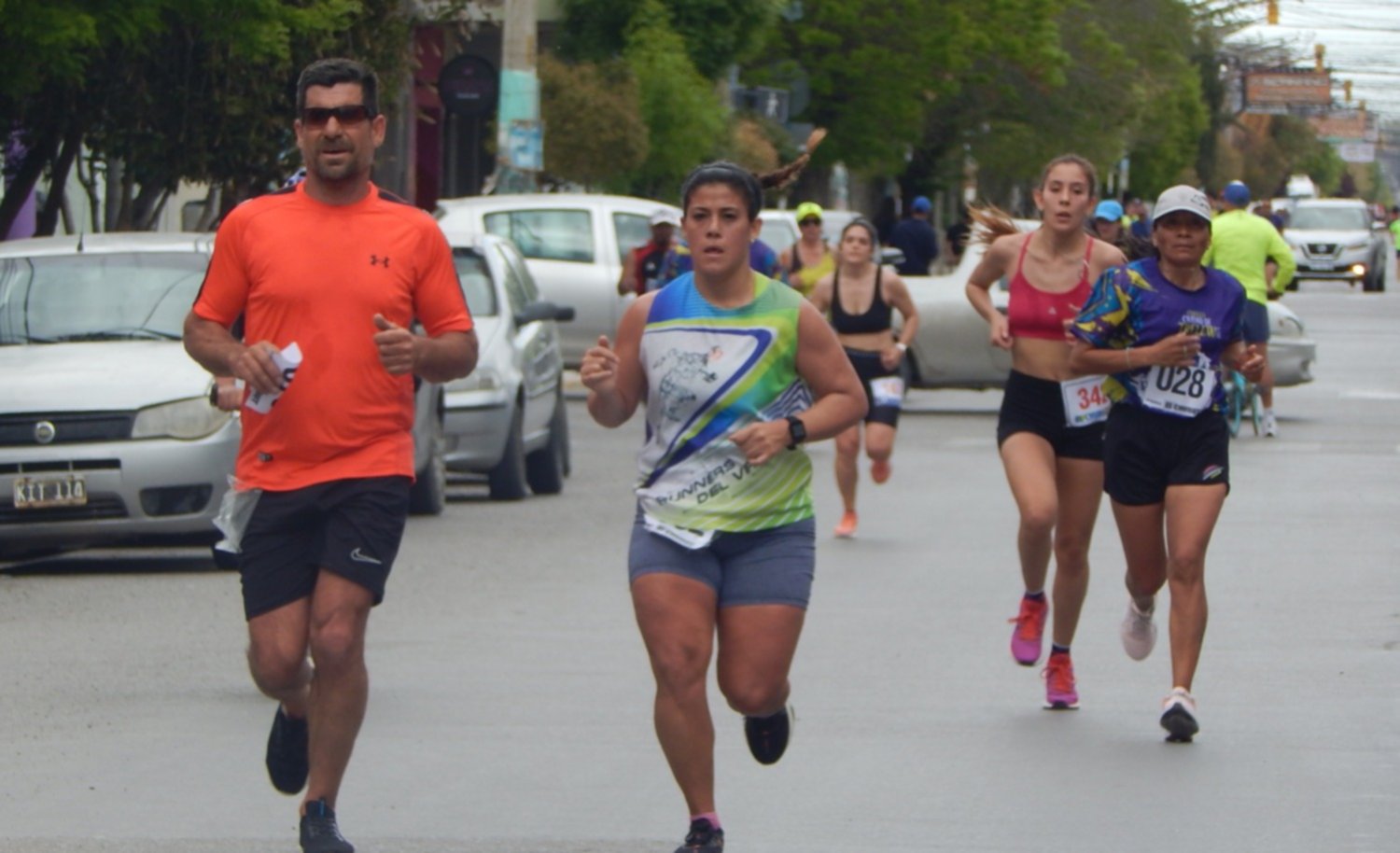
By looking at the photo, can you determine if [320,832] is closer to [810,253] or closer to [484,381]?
[484,381]

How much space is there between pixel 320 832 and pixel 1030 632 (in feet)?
11.8

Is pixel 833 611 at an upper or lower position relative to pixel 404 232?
lower

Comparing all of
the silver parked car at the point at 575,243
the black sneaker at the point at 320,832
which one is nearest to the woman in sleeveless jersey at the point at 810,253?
the silver parked car at the point at 575,243

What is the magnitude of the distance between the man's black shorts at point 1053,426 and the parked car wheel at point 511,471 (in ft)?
24.2

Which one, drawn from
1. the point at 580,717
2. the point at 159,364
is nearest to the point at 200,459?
the point at 159,364

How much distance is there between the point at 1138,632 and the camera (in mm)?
9062

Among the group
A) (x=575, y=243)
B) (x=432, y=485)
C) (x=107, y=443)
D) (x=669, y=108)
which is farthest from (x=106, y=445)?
(x=669, y=108)

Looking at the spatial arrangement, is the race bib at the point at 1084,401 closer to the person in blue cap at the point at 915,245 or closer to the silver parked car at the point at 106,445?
the silver parked car at the point at 106,445

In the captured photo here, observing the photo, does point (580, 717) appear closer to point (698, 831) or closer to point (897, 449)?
point (698, 831)

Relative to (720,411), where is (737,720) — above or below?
below

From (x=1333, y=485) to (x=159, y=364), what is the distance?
842cm

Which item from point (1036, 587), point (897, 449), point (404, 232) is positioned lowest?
point (897, 449)

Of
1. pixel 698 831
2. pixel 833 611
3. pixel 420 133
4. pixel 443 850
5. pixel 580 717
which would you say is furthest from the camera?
pixel 420 133

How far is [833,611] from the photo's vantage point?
1162cm
